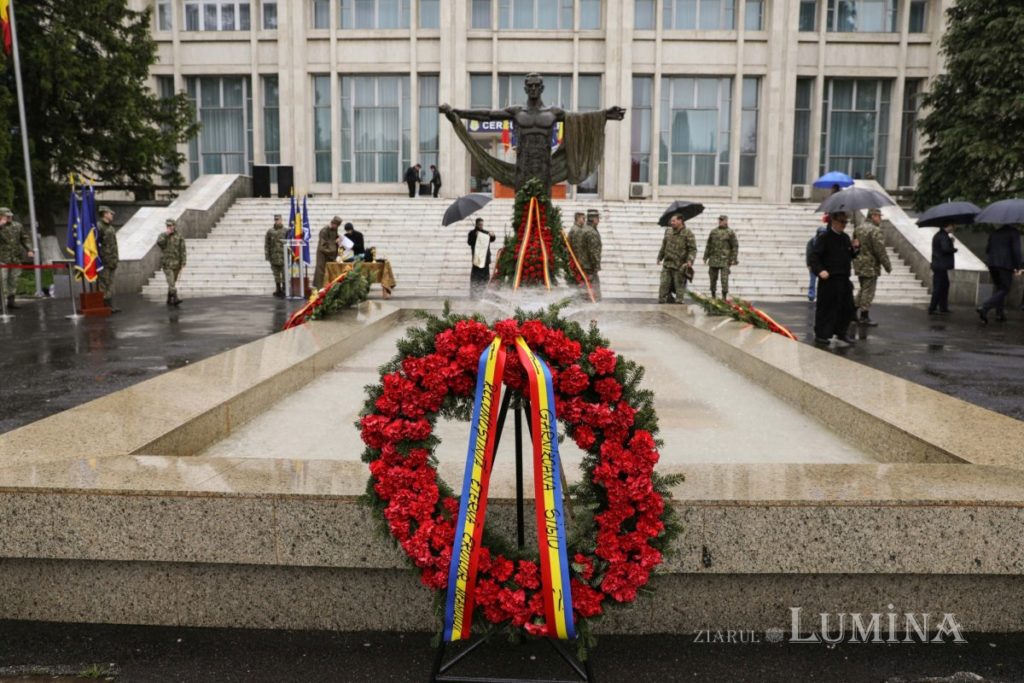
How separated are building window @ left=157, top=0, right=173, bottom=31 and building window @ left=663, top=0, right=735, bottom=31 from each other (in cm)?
1968

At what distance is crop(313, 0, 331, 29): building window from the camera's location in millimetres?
33594

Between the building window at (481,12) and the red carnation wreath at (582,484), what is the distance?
32368 mm

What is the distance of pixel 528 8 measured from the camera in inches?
1298

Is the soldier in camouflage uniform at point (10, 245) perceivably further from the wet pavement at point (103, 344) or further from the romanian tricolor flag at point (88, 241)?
the romanian tricolor flag at point (88, 241)

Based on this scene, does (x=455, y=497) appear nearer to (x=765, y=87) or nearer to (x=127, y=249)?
(x=127, y=249)

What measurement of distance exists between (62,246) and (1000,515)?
31694mm

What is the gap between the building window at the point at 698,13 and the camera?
108 ft

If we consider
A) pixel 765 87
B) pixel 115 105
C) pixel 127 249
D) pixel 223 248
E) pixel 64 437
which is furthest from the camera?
pixel 765 87

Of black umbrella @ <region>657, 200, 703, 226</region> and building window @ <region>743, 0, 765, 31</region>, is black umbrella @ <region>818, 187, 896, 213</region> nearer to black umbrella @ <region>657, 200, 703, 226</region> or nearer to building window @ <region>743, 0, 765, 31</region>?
black umbrella @ <region>657, 200, 703, 226</region>

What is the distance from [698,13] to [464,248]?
16006mm

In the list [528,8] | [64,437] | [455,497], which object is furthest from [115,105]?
[455,497]

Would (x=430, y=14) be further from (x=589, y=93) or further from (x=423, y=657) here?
(x=423, y=657)

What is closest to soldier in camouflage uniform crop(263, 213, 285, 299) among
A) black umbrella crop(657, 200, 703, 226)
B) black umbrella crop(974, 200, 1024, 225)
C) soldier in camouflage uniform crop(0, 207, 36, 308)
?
soldier in camouflage uniform crop(0, 207, 36, 308)

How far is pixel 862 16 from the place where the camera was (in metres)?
33.5
